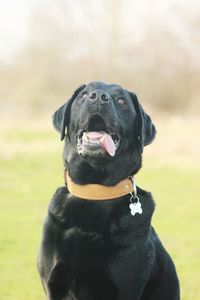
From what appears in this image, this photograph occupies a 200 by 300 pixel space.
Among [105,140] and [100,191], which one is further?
[100,191]

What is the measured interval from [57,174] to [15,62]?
25.8 meters

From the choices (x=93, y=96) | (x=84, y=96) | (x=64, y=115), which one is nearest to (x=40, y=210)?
(x=64, y=115)

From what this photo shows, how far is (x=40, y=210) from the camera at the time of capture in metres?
11.9

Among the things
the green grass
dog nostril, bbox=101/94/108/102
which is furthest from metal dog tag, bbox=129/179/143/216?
the green grass

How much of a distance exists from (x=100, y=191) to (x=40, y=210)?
26.7 feet

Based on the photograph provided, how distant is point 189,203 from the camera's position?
13.3 meters

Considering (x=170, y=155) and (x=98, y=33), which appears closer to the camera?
(x=170, y=155)

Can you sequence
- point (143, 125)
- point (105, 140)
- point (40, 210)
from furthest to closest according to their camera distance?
point (40, 210) → point (143, 125) → point (105, 140)

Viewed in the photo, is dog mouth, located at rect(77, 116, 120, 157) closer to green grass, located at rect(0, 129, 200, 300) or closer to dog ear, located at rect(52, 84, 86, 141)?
dog ear, located at rect(52, 84, 86, 141)

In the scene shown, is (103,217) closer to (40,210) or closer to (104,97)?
(104,97)

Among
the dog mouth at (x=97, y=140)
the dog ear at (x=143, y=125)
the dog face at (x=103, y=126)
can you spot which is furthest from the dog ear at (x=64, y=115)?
the dog ear at (x=143, y=125)

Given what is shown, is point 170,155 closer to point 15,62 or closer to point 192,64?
point 192,64

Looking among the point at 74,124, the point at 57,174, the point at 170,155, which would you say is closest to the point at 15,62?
the point at 170,155

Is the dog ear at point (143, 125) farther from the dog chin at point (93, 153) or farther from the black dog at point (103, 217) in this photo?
the dog chin at point (93, 153)
